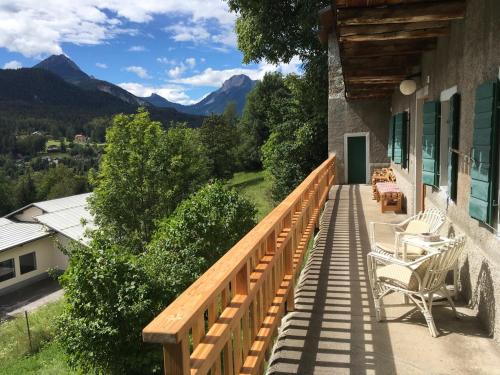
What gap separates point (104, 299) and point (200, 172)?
727 inches

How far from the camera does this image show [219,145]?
44.2m

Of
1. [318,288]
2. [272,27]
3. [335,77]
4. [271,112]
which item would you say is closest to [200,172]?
[271,112]

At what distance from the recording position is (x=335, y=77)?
1579 centimetres

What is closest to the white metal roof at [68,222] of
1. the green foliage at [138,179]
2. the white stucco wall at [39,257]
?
the white stucco wall at [39,257]

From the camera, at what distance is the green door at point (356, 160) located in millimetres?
15336

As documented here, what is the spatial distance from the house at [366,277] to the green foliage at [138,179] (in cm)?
1756

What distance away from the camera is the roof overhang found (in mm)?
3801

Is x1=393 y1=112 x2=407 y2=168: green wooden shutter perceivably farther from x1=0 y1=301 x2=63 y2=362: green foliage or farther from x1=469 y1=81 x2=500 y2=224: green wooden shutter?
x1=0 y1=301 x2=63 y2=362: green foliage

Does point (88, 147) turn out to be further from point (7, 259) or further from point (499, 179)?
point (499, 179)

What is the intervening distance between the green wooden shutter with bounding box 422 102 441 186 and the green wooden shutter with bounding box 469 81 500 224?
1.94 meters

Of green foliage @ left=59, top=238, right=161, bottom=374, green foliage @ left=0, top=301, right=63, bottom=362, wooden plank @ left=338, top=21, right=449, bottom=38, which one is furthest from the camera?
green foliage @ left=0, top=301, right=63, bottom=362

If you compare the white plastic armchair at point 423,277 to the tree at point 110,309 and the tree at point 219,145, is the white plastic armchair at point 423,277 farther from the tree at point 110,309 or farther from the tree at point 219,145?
the tree at point 219,145

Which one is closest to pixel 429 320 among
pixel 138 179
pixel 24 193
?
pixel 138 179

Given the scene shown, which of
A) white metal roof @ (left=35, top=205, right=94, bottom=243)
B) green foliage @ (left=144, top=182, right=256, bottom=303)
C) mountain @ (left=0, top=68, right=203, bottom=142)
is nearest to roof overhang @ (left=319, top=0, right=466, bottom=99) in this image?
green foliage @ (left=144, top=182, right=256, bottom=303)
